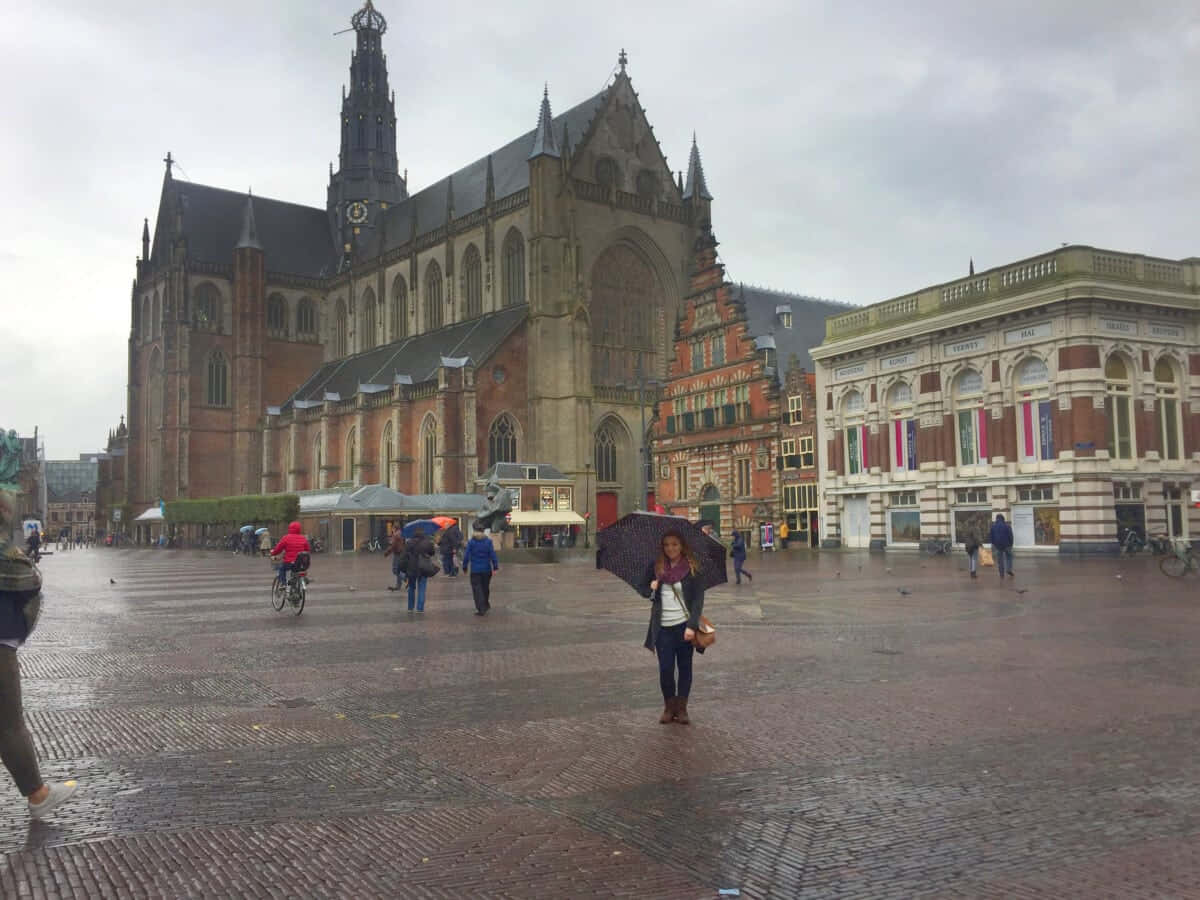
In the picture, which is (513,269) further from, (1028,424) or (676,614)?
(676,614)

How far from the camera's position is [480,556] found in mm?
15500

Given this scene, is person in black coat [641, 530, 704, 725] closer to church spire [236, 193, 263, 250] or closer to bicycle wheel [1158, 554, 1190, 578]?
bicycle wheel [1158, 554, 1190, 578]

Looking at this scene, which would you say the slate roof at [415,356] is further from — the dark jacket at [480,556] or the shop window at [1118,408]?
the dark jacket at [480,556]

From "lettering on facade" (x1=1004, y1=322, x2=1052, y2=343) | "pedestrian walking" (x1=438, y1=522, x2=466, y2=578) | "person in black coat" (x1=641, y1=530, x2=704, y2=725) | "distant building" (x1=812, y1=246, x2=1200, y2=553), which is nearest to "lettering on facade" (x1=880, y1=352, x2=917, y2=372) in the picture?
"distant building" (x1=812, y1=246, x2=1200, y2=553)

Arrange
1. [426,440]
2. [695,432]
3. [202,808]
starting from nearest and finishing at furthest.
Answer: [202,808]
[695,432]
[426,440]

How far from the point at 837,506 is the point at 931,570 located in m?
14.4

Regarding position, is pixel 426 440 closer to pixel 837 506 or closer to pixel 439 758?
pixel 837 506

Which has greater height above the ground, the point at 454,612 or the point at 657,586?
the point at 657,586

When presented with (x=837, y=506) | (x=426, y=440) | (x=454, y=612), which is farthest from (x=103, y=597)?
(x=426, y=440)

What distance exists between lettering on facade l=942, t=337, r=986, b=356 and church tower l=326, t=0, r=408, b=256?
5674 cm

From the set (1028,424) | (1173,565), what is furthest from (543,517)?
(1173,565)

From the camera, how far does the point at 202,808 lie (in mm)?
5250

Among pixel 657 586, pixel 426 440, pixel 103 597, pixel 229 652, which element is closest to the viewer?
pixel 657 586

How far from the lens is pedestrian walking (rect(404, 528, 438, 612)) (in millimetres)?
16000
